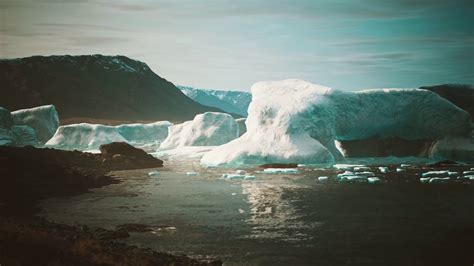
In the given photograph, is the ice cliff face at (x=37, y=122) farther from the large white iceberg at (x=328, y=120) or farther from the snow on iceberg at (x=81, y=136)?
the large white iceberg at (x=328, y=120)

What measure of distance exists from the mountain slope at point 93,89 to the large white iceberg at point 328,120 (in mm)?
84308

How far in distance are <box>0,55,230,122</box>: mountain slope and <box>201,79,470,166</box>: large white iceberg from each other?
84.3 meters

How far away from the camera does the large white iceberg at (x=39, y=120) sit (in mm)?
57750

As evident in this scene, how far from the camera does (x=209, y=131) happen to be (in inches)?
1763

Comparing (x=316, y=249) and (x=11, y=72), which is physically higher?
(x=11, y=72)

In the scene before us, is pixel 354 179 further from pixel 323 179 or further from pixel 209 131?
pixel 209 131

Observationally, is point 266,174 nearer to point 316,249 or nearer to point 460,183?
point 460,183

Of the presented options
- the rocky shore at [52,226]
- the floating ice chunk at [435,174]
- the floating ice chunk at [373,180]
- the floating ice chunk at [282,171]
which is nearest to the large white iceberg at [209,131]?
the rocky shore at [52,226]

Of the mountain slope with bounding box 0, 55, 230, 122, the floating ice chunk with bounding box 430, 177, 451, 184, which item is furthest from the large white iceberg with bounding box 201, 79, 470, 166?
the mountain slope with bounding box 0, 55, 230, 122

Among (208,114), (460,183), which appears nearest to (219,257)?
(460,183)

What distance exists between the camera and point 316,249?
9.51 metres

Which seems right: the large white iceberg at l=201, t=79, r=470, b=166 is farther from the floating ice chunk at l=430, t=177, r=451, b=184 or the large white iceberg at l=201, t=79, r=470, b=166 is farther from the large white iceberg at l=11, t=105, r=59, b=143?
the large white iceberg at l=11, t=105, r=59, b=143

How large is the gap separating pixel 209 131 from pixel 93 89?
368ft

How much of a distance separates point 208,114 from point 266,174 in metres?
23.8
